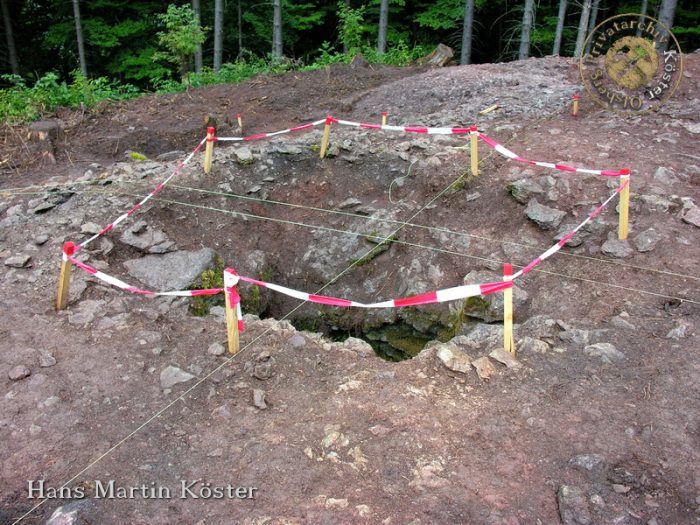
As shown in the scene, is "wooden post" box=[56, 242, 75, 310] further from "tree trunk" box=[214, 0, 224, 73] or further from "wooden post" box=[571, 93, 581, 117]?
"tree trunk" box=[214, 0, 224, 73]

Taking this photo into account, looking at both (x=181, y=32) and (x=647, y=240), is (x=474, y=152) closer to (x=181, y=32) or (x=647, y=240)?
(x=647, y=240)

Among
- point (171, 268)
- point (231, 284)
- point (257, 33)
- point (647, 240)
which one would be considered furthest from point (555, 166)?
point (257, 33)

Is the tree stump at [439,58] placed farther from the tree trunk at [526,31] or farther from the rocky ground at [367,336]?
the rocky ground at [367,336]

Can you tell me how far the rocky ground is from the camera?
306 cm

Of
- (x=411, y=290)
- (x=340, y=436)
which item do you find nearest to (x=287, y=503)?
(x=340, y=436)

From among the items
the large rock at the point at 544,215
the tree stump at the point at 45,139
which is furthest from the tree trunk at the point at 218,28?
the large rock at the point at 544,215

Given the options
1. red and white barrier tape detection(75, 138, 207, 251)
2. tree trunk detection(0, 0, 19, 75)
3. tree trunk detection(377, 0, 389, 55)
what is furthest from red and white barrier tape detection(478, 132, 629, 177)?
tree trunk detection(0, 0, 19, 75)

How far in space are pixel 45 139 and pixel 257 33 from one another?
13481 mm

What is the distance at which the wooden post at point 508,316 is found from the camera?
3660 mm

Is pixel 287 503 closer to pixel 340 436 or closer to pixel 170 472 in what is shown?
pixel 340 436

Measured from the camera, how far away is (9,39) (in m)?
18.2

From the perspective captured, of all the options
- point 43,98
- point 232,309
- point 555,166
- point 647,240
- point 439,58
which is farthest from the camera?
point 439,58

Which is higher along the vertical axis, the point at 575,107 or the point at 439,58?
the point at 439,58

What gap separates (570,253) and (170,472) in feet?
14.8
